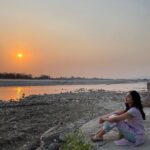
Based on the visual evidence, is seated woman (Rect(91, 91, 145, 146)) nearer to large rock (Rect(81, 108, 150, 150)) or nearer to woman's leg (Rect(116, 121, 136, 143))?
woman's leg (Rect(116, 121, 136, 143))

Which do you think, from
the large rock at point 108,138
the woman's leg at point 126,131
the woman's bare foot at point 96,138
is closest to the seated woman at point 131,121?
the woman's leg at point 126,131

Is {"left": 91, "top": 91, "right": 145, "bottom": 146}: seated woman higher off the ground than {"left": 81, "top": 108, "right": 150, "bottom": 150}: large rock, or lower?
higher

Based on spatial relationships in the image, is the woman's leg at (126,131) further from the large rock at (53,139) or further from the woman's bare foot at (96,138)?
the large rock at (53,139)

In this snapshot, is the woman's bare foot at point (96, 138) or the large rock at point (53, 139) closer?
the woman's bare foot at point (96, 138)

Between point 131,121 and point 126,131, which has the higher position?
point 131,121

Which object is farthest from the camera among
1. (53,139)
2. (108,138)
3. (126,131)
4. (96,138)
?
(53,139)

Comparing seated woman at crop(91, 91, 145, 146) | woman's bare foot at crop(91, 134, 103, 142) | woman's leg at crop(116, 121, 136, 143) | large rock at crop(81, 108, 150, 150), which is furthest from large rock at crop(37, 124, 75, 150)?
woman's leg at crop(116, 121, 136, 143)

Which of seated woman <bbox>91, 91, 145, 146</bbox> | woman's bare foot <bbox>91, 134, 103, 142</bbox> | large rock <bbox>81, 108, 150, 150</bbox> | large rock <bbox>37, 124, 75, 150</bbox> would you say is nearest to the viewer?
large rock <bbox>81, 108, 150, 150</bbox>

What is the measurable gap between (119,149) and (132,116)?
34.6 inches

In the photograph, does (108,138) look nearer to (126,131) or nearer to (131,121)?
(126,131)

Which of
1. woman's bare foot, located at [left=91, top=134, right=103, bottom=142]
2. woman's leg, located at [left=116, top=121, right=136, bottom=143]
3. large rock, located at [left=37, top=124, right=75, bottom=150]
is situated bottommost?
large rock, located at [left=37, top=124, right=75, bottom=150]

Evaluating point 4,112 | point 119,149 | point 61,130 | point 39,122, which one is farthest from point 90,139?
point 4,112

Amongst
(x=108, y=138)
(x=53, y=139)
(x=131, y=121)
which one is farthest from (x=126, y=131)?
(x=53, y=139)

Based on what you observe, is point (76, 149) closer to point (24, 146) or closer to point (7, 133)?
point (24, 146)
